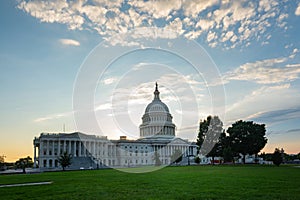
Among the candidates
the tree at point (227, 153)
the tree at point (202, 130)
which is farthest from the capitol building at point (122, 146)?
the tree at point (227, 153)

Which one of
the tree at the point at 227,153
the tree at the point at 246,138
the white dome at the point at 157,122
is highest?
the white dome at the point at 157,122

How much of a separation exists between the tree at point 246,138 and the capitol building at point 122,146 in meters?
27.4

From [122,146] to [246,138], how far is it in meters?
69.0

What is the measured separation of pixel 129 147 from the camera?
14325 centimetres

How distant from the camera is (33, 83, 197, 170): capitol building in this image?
117m

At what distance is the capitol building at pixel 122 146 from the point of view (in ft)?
385

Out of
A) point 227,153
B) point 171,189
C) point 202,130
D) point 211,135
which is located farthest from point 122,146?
point 171,189

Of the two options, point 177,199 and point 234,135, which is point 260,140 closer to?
point 234,135

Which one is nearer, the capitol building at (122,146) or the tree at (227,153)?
the tree at (227,153)

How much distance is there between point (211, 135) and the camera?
8888cm

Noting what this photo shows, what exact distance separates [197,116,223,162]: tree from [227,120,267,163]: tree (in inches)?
160

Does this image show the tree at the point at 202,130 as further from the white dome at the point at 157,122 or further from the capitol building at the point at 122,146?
the white dome at the point at 157,122

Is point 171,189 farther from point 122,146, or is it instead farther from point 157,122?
point 157,122

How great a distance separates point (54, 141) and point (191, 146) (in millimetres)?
71043
